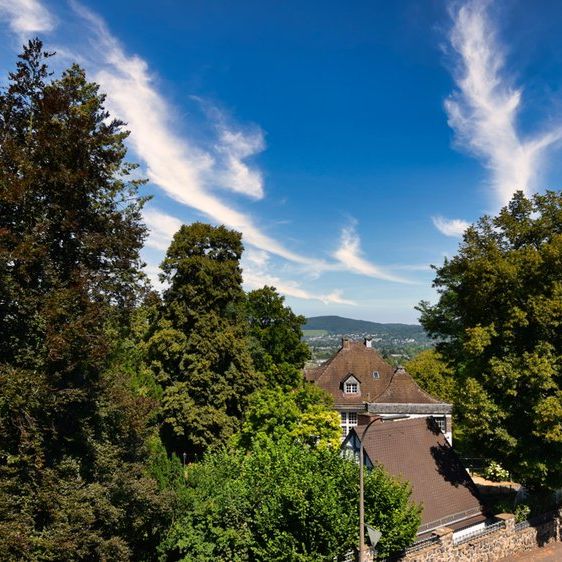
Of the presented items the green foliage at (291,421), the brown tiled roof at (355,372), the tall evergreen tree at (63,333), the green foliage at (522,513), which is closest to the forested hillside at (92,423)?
the tall evergreen tree at (63,333)

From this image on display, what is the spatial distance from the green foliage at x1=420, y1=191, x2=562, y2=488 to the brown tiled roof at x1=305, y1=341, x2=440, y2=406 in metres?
13.5

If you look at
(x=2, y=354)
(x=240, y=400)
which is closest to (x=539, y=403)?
(x=240, y=400)

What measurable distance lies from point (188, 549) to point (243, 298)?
1745 cm

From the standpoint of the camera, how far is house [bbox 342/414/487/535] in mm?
18500

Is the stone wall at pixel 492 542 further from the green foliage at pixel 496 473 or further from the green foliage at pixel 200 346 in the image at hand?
the green foliage at pixel 200 346

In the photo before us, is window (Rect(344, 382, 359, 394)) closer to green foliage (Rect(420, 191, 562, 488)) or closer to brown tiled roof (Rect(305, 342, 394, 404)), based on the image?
brown tiled roof (Rect(305, 342, 394, 404))

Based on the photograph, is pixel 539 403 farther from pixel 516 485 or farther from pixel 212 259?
pixel 212 259

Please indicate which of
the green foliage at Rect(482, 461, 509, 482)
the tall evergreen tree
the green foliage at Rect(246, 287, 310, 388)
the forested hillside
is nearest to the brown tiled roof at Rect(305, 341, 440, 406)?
the green foliage at Rect(246, 287, 310, 388)

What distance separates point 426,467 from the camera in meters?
20.0

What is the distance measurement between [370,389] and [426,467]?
1692 centimetres

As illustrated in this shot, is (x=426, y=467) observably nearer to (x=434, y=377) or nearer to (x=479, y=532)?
(x=479, y=532)

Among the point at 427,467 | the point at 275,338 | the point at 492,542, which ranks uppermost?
the point at 275,338

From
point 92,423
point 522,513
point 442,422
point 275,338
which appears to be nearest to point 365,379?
point 442,422

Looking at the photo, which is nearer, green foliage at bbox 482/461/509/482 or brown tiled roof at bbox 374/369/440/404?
green foliage at bbox 482/461/509/482
